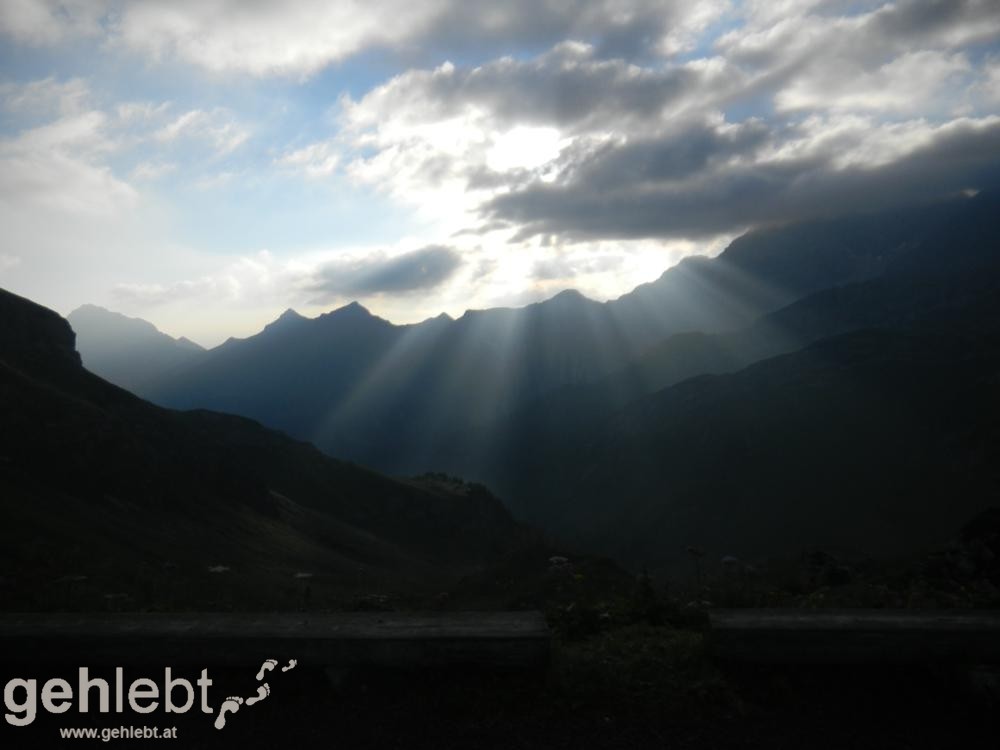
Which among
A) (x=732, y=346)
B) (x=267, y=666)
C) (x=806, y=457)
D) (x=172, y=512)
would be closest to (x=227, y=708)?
(x=267, y=666)

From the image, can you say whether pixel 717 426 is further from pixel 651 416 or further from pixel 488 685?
pixel 488 685

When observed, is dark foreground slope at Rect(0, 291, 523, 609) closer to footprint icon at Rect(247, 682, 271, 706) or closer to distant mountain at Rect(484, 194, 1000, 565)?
footprint icon at Rect(247, 682, 271, 706)

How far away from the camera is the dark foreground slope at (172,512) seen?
18594 millimetres

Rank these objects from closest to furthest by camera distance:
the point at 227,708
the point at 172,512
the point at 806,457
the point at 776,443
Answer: the point at 227,708 → the point at 172,512 → the point at 806,457 → the point at 776,443

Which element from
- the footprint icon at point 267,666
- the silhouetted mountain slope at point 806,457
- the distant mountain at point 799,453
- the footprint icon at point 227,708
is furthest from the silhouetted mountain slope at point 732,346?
the footprint icon at point 227,708

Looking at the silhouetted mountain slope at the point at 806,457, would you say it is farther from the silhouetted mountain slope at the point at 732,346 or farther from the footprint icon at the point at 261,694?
the footprint icon at the point at 261,694

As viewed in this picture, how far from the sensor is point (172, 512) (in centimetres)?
3622

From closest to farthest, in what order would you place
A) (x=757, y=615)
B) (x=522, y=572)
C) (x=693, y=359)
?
(x=757, y=615) → (x=522, y=572) → (x=693, y=359)

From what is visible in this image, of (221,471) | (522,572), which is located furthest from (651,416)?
(522,572)

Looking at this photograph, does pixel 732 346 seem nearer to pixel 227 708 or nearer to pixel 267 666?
pixel 267 666

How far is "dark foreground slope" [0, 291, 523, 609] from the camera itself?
1859cm

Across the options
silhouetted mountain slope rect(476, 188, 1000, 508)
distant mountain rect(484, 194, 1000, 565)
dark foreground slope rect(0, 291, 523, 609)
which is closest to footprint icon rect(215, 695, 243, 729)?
dark foreground slope rect(0, 291, 523, 609)

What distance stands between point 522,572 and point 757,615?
18.7 metres

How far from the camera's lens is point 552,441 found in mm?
144250
